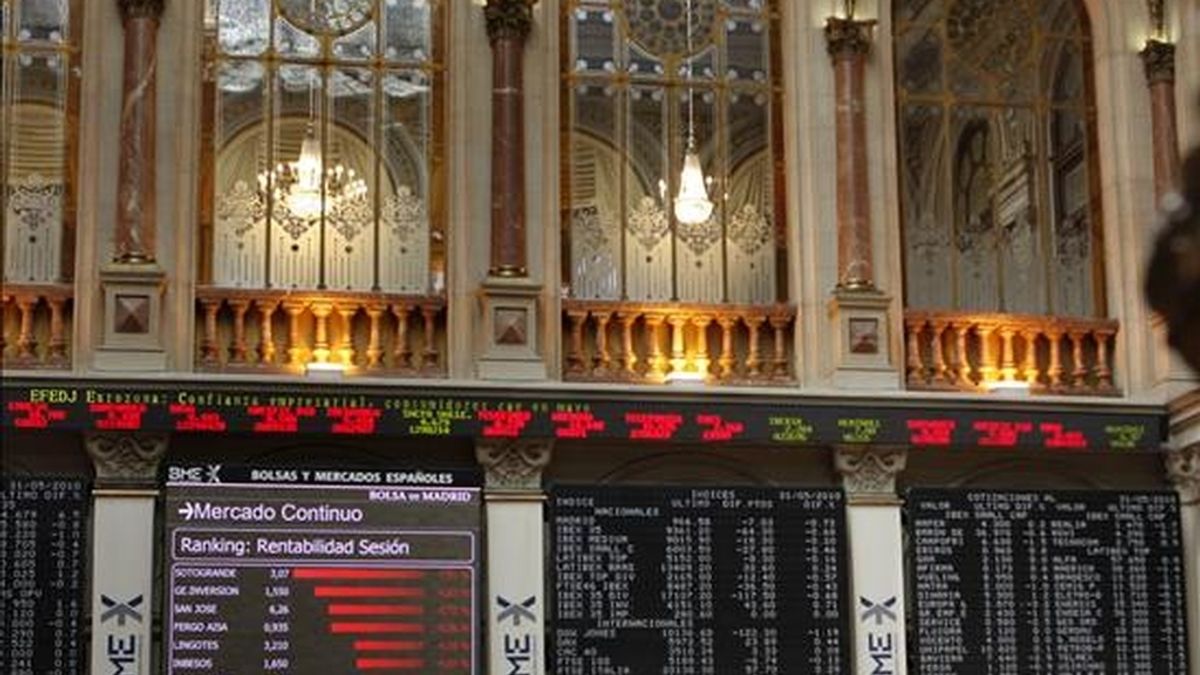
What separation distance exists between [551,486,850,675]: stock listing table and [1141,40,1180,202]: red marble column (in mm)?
4583

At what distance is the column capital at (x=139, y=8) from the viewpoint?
51.6ft

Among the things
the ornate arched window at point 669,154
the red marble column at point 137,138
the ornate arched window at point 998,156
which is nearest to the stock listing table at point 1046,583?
the ornate arched window at point 998,156

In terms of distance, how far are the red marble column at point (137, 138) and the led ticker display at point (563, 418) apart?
1.33m

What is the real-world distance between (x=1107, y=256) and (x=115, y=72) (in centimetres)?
902

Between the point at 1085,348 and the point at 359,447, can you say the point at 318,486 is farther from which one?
the point at 1085,348

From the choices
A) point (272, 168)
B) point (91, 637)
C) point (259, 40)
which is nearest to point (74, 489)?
point (91, 637)

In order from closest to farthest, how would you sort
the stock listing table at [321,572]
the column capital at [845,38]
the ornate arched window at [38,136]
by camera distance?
the stock listing table at [321,572] < the ornate arched window at [38,136] < the column capital at [845,38]

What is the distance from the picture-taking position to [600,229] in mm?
16578

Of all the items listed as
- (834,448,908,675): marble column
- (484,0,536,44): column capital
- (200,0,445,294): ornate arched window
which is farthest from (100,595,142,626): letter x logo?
(834,448,908,675): marble column

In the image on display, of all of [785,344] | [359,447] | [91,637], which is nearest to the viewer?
[91,637]

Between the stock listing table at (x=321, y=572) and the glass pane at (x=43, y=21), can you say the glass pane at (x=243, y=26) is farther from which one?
the stock listing table at (x=321, y=572)

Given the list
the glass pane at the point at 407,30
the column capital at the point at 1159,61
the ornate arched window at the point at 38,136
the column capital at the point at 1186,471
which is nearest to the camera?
the ornate arched window at the point at 38,136

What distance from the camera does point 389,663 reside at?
48.7 feet

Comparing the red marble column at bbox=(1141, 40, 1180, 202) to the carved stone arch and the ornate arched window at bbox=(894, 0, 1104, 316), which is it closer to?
the ornate arched window at bbox=(894, 0, 1104, 316)
